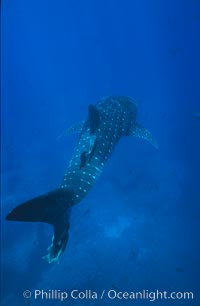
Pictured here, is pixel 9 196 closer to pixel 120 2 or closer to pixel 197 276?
pixel 197 276

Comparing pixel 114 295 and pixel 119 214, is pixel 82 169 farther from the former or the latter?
pixel 119 214

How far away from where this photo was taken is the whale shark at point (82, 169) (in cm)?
410

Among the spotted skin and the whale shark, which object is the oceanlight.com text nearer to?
the whale shark

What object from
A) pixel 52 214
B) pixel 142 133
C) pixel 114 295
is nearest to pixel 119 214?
pixel 114 295

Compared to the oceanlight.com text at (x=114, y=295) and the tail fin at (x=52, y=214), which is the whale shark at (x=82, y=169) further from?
the oceanlight.com text at (x=114, y=295)

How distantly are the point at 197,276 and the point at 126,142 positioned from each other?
543 inches

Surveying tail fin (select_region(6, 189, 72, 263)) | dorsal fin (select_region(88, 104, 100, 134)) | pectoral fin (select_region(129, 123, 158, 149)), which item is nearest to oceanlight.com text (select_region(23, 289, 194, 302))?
pectoral fin (select_region(129, 123, 158, 149))

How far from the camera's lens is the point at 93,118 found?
247 inches

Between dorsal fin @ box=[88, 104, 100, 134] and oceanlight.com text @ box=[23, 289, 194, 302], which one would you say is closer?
dorsal fin @ box=[88, 104, 100, 134]

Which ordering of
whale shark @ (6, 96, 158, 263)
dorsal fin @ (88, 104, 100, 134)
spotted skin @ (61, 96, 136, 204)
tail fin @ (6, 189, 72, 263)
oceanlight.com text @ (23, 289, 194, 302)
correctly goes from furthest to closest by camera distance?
oceanlight.com text @ (23, 289, 194, 302), dorsal fin @ (88, 104, 100, 134), spotted skin @ (61, 96, 136, 204), whale shark @ (6, 96, 158, 263), tail fin @ (6, 189, 72, 263)

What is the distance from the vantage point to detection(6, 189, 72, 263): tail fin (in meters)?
3.95

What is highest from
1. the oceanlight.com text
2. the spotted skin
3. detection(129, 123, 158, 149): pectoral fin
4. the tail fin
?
detection(129, 123, 158, 149): pectoral fin

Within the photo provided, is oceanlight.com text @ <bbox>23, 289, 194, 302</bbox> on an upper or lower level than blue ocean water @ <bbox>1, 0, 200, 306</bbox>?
lower

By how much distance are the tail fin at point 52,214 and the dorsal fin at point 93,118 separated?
2124mm
